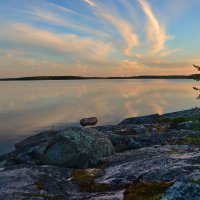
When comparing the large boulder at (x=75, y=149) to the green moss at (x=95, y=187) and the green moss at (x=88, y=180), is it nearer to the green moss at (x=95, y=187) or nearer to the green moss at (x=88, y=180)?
the green moss at (x=88, y=180)

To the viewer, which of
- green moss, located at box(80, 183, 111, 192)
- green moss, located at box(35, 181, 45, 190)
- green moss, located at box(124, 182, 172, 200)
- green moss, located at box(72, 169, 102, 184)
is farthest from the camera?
green moss, located at box(72, 169, 102, 184)

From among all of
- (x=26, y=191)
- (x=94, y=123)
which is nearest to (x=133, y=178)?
(x=26, y=191)

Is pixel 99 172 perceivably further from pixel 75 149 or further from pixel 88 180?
pixel 75 149

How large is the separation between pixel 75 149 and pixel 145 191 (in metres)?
7.17

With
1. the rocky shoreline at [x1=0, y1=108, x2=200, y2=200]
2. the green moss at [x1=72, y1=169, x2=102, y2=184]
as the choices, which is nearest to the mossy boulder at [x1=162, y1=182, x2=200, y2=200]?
the rocky shoreline at [x1=0, y1=108, x2=200, y2=200]

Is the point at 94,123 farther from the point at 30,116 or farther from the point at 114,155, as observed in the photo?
the point at 114,155

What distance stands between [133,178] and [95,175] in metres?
2.30

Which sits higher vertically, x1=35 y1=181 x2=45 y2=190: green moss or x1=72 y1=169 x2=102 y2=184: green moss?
x1=35 y1=181 x2=45 y2=190: green moss

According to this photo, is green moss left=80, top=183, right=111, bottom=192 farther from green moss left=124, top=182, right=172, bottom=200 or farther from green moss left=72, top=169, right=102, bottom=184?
green moss left=124, top=182, right=172, bottom=200

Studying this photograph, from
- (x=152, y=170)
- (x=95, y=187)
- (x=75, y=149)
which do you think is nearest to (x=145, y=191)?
(x=152, y=170)

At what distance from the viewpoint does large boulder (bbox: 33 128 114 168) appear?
1855cm

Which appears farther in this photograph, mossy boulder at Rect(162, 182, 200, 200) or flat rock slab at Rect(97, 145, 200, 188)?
flat rock slab at Rect(97, 145, 200, 188)

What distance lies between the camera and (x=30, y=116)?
3219 inches

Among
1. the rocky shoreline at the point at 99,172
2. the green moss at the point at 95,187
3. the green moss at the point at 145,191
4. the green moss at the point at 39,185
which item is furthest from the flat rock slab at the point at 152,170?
the green moss at the point at 39,185
